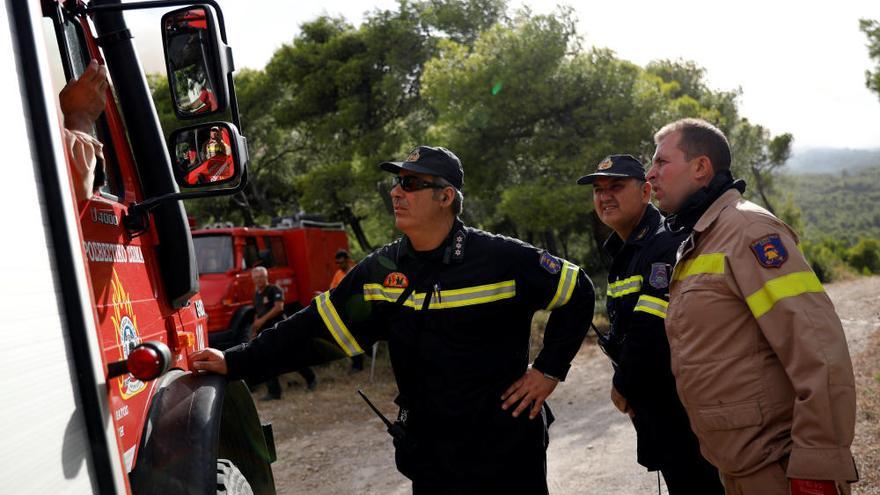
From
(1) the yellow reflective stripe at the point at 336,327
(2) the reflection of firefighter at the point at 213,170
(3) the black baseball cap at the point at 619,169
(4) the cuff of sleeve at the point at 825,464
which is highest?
(2) the reflection of firefighter at the point at 213,170

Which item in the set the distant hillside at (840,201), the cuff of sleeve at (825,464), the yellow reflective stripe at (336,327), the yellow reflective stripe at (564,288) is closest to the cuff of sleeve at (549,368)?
the yellow reflective stripe at (564,288)

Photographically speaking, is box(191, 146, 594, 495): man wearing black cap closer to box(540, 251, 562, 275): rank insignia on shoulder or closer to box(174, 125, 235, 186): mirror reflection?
box(540, 251, 562, 275): rank insignia on shoulder

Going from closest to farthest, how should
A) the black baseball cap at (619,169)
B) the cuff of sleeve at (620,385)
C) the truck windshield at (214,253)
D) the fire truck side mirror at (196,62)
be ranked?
the fire truck side mirror at (196,62)
the cuff of sleeve at (620,385)
the black baseball cap at (619,169)
the truck windshield at (214,253)

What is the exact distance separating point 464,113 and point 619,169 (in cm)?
1156

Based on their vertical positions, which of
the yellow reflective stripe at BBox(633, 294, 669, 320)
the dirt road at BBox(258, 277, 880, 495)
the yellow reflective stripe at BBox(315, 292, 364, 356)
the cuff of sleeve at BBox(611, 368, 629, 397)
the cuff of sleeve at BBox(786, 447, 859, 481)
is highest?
the yellow reflective stripe at BBox(315, 292, 364, 356)

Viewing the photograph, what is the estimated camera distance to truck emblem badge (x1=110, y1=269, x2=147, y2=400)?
2.08 meters

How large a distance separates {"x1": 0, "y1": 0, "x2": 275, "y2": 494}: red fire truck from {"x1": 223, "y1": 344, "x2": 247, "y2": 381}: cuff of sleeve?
0.30ft

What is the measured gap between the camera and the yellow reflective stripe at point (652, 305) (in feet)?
9.41

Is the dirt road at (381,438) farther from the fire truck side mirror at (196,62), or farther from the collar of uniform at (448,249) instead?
the fire truck side mirror at (196,62)

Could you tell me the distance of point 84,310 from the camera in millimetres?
1523

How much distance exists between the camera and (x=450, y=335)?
2.74 m

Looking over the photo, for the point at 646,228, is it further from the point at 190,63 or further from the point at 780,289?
the point at 190,63

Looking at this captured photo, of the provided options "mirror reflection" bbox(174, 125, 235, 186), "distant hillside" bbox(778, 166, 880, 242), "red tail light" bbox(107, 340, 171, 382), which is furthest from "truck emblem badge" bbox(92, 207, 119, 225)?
"distant hillside" bbox(778, 166, 880, 242)

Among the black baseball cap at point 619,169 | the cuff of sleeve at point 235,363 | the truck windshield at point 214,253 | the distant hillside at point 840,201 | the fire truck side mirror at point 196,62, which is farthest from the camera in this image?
the distant hillside at point 840,201
